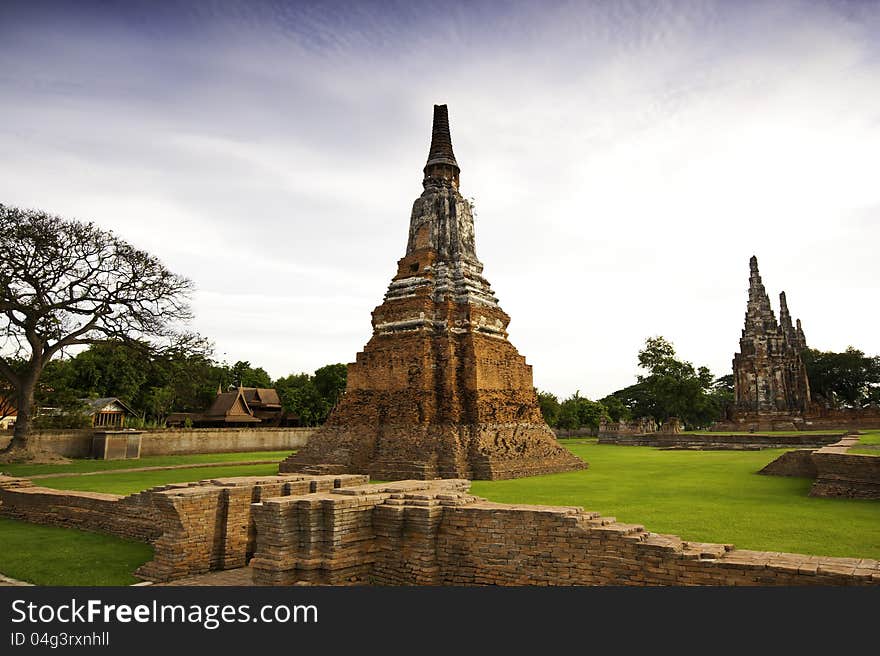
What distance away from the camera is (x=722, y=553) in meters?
6.14

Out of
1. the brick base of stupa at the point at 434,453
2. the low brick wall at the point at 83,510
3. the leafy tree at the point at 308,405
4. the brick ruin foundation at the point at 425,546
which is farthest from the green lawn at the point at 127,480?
the leafy tree at the point at 308,405

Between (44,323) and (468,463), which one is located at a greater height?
(44,323)

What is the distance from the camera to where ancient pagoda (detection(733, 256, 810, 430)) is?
132ft

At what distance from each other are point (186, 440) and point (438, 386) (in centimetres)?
1936

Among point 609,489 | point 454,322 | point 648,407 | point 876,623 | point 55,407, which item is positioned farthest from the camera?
point 648,407

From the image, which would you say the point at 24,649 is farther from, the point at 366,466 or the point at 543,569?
the point at 366,466

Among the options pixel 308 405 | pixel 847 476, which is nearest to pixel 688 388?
pixel 308 405

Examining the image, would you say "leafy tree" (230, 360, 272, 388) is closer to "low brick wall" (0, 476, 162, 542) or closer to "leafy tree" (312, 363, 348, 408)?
"leafy tree" (312, 363, 348, 408)

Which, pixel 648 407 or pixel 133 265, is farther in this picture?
pixel 648 407

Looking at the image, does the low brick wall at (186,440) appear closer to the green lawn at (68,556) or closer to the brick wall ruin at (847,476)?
the green lawn at (68,556)

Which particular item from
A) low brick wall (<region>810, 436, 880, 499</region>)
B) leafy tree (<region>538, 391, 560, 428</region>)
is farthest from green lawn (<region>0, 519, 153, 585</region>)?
leafy tree (<region>538, 391, 560, 428</region>)

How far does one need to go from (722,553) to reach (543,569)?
1905mm

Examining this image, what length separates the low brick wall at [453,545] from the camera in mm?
6414

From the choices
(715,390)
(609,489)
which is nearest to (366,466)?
(609,489)
